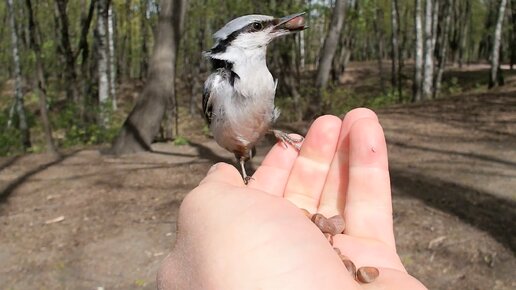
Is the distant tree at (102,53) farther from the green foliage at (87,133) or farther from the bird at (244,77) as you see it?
the bird at (244,77)

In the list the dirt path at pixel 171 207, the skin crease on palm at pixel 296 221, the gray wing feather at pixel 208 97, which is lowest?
the dirt path at pixel 171 207

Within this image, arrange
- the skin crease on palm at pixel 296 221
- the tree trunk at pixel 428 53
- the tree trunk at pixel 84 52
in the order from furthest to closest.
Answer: the tree trunk at pixel 428 53 → the tree trunk at pixel 84 52 → the skin crease on palm at pixel 296 221

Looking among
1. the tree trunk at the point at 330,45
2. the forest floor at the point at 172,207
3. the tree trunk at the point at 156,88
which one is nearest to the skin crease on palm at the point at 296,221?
the forest floor at the point at 172,207

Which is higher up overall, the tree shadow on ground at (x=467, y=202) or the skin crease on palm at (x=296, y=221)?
the skin crease on palm at (x=296, y=221)

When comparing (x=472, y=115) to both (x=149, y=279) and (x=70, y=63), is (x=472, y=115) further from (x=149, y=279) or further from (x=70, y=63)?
(x=70, y=63)

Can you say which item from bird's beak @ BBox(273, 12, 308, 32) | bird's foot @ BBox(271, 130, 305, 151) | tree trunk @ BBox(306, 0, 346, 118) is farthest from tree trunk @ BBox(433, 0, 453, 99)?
bird's beak @ BBox(273, 12, 308, 32)

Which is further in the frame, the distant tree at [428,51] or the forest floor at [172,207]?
the distant tree at [428,51]

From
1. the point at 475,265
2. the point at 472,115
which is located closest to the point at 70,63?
the point at 472,115
